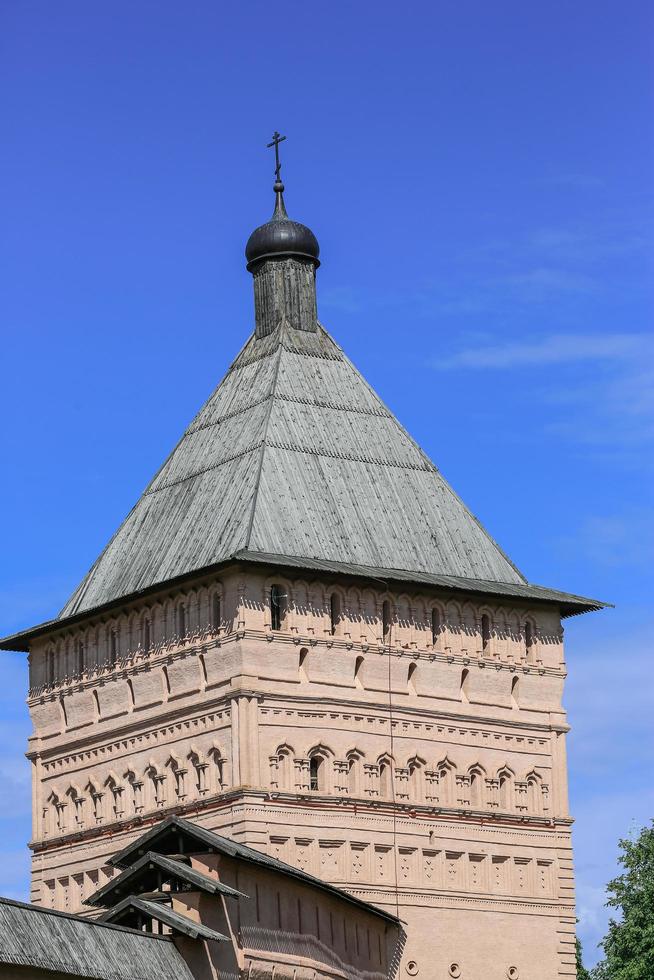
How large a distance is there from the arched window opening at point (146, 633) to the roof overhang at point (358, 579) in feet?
1.71

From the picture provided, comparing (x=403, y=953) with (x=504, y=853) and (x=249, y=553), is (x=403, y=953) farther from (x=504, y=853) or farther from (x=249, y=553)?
(x=249, y=553)

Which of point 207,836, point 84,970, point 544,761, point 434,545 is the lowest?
point 84,970

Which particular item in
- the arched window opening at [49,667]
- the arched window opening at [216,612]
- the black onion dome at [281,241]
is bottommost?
the arched window opening at [216,612]

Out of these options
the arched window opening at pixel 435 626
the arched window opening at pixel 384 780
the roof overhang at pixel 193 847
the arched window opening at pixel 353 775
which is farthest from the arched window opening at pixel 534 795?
the roof overhang at pixel 193 847

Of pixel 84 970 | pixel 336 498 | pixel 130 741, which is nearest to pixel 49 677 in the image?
pixel 130 741

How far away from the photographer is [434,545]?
195 feet

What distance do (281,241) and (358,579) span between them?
10555 mm

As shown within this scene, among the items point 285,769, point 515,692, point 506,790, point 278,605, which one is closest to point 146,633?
point 278,605

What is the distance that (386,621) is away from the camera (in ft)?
187

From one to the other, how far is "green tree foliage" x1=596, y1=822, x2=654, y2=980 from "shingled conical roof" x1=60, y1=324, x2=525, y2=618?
13.5 metres

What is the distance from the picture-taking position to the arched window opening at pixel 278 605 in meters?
55.2

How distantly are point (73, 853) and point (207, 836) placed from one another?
12299 mm

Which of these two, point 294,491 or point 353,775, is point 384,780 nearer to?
point 353,775

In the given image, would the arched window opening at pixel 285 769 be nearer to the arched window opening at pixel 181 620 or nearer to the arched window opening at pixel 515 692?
the arched window opening at pixel 181 620
